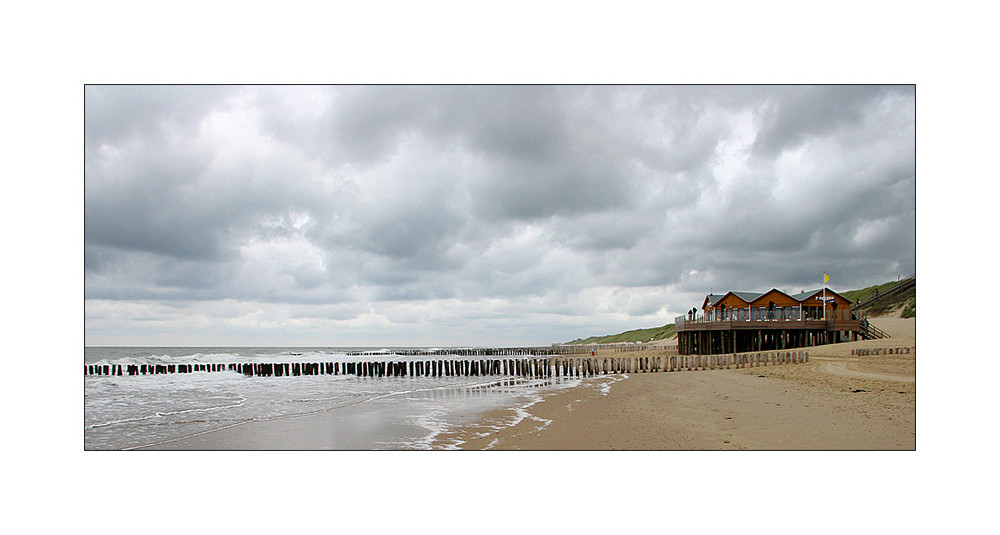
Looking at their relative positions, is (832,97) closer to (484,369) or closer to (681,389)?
(681,389)

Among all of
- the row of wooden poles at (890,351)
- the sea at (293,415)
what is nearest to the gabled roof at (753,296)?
the row of wooden poles at (890,351)

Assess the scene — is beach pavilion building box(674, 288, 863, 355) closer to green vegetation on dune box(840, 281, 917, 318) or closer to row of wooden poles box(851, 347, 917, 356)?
green vegetation on dune box(840, 281, 917, 318)

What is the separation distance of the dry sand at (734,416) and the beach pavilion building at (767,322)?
52.3 ft

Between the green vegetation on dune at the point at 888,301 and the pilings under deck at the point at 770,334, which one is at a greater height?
the green vegetation on dune at the point at 888,301

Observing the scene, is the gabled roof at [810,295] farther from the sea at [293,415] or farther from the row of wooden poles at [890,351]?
the sea at [293,415]

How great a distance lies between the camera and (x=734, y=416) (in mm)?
12477

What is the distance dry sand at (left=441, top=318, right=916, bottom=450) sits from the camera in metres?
9.76

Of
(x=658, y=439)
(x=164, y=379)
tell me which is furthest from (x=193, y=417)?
(x=164, y=379)

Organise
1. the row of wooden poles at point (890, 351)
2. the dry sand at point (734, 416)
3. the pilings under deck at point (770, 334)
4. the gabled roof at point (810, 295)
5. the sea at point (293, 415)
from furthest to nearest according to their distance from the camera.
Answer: the gabled roof at point (810, 295) → the pilings under deck at point (770, 334) → the row of wooden poles at point (890, 351) → the sea at point (293, 415) → the dry sand at point (734, 416)

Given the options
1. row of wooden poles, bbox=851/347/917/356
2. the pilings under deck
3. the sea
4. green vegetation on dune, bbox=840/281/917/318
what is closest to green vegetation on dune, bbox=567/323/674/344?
green vegetation on dune, bbox=840/281/917/318

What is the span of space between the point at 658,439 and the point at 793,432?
8.67 ft

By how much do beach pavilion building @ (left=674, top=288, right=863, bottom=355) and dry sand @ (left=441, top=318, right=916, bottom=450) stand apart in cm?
1596

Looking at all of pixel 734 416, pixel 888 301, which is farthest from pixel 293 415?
pixel 888 301

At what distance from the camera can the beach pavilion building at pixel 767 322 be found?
3672cm
